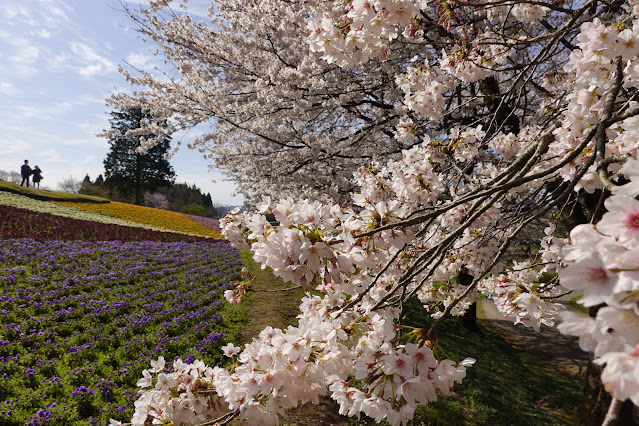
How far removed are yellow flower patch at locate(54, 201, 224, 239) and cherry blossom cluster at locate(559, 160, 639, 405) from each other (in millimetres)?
21068

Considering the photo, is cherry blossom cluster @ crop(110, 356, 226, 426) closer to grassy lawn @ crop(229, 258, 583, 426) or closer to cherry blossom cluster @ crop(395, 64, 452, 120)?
grassy lawn @ crop(229, 258, 583, 426)

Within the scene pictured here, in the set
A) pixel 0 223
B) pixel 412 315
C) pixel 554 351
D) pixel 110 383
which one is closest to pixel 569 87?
pixel 110 383

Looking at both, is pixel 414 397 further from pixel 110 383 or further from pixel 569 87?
pixel 110 383

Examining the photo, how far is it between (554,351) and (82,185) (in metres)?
40.6

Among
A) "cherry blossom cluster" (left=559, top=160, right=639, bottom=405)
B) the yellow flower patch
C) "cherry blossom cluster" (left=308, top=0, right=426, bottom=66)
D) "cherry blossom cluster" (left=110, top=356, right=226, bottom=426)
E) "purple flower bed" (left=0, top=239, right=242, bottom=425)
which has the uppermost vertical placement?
"cherry blossom cluster" (left=308, top=0, right=426, bottom=66)

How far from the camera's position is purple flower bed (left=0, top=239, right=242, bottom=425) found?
379 cm

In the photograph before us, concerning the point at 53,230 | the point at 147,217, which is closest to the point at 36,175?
the point at 147,217

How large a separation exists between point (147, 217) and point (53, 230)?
1110cm

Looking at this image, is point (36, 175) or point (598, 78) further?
point (36, 175)

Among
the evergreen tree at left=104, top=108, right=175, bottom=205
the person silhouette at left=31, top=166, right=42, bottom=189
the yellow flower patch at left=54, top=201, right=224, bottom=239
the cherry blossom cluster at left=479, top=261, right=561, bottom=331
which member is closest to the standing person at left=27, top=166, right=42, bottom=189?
the person silhouette at left=31, top=166, right=42, bottom=189

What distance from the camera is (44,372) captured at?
4203mm

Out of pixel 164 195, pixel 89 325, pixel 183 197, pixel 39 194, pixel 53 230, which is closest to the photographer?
pixel 89 325

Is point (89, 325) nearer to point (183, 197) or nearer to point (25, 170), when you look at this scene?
point (25, 170)

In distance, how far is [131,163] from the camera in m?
34.5
